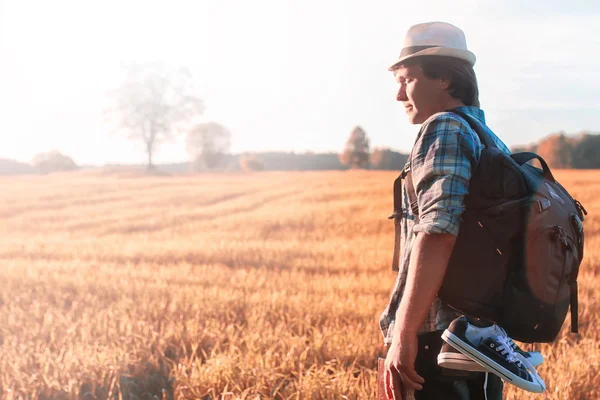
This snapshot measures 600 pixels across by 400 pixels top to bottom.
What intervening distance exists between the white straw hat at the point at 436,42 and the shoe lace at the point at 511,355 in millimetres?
888

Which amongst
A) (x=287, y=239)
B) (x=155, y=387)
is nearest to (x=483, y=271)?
(x=155, y=387)

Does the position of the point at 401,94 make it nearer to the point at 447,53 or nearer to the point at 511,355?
the point at 447,53

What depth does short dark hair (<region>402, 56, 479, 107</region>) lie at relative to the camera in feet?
6.25

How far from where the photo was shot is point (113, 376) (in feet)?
12.7

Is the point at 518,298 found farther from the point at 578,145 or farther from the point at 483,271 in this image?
the point at 578,145

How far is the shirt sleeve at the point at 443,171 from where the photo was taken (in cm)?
173

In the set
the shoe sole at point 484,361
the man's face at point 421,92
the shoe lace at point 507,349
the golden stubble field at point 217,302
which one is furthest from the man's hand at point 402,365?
the golden stubble field at point 217,302

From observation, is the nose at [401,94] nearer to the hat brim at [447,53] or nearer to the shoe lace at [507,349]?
the hat brim at [447,53]

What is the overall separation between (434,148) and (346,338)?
2.67 metres

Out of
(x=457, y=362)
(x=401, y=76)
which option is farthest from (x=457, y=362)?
(x=401, y=76)

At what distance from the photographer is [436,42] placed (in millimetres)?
1914

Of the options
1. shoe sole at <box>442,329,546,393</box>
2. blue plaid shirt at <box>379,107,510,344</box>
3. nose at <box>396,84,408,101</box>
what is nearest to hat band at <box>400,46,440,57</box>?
nose at <box>396,84,408,101</box>

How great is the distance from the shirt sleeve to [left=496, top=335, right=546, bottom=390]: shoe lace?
1.19 ft

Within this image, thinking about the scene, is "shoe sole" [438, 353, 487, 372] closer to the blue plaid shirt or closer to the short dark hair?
the blue plaid shirt
